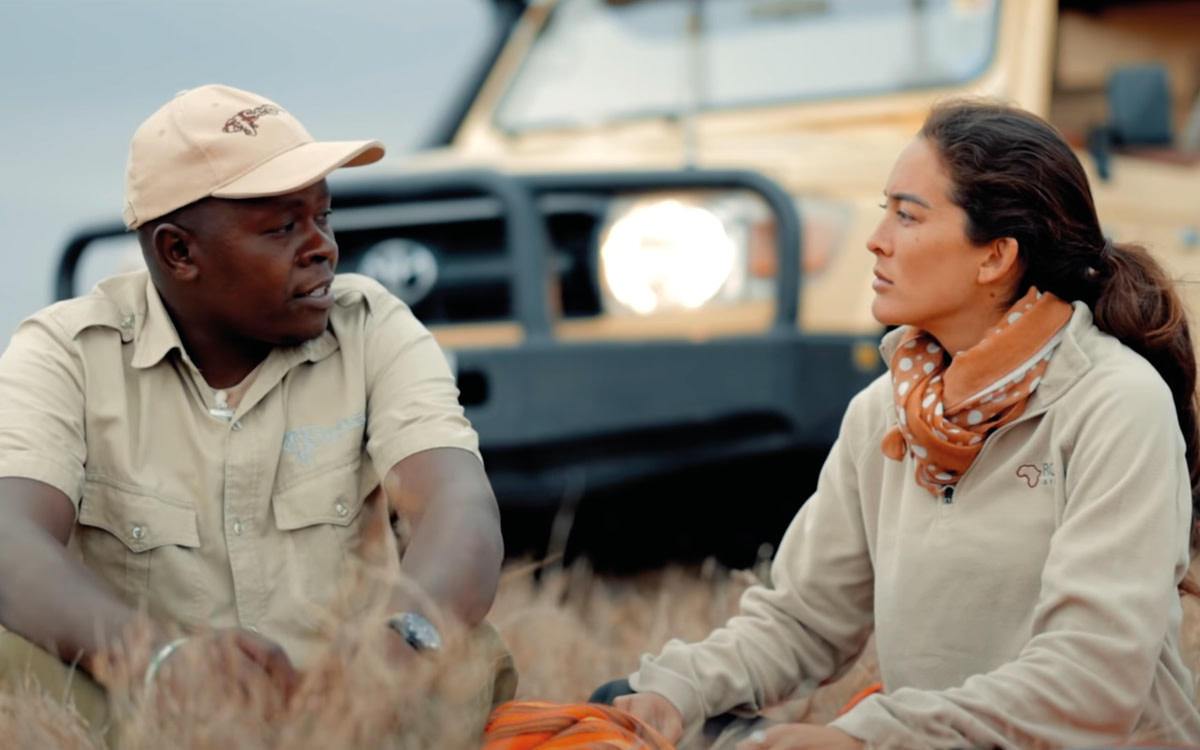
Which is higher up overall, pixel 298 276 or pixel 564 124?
pixel 298 276

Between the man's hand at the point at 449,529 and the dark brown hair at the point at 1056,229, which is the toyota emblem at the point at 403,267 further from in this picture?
the dark brown hair at the point at 1056,229

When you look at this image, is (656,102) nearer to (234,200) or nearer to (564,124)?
(564,124)

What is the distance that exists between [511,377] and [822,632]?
1.76 m

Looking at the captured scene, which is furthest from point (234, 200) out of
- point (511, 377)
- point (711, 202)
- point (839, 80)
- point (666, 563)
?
point (839, 80)

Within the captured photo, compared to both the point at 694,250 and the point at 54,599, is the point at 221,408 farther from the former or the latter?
the point at 694,250

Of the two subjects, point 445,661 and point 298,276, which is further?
point 298,276

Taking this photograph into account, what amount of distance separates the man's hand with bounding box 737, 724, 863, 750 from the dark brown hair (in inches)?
23.1

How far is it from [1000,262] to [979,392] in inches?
6.8

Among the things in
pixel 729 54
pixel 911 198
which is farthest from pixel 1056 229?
pixel 729 54

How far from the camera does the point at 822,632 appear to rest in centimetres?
231

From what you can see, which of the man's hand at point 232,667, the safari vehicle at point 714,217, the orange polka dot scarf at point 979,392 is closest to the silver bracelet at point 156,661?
the man's hand at point 232,667

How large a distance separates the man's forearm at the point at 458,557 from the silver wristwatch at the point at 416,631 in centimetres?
6

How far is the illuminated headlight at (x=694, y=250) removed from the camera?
404 cm

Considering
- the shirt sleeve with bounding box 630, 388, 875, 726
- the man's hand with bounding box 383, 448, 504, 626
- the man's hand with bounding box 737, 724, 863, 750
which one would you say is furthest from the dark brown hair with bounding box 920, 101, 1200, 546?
the man's hand with bounding box 383, 448, 504, 626
